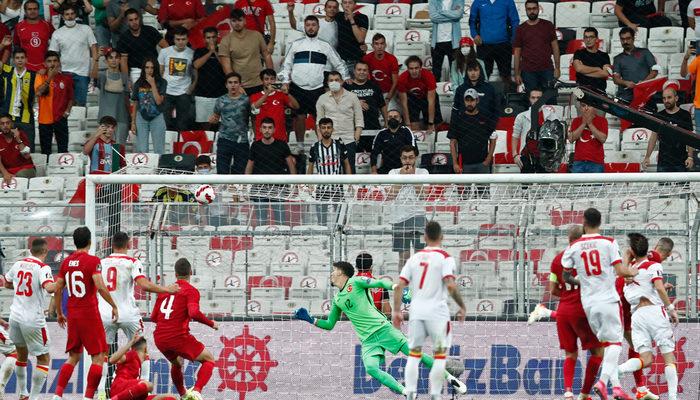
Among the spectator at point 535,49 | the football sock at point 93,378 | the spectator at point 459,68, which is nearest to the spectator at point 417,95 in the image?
the spectator at point 459,68

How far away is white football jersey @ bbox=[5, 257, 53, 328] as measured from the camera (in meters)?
14.2

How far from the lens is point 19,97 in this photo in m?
19.7

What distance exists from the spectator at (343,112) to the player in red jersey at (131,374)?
214 inches

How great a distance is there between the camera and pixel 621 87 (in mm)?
19469

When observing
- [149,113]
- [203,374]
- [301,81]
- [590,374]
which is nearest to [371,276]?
[203,374]

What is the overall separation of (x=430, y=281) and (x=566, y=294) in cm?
171

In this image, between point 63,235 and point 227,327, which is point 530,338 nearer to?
point 227,327

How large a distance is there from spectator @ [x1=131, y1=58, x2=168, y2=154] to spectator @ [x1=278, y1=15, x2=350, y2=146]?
6.12 feet

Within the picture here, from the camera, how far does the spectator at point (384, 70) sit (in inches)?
774

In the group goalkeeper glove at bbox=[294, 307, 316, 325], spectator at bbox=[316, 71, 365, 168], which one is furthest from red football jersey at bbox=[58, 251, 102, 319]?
spectator at bbox=[316, 71, 365, 168]

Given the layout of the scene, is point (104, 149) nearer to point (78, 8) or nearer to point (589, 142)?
point (78, 8)

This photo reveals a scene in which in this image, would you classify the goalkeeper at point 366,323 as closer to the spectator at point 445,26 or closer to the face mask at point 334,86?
the face mask at point 334,86

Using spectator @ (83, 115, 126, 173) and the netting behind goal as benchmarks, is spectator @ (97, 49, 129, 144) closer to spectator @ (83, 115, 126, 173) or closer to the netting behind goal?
spectator @ (83, 115, 126, 173)

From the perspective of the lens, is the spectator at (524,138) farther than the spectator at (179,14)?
No
